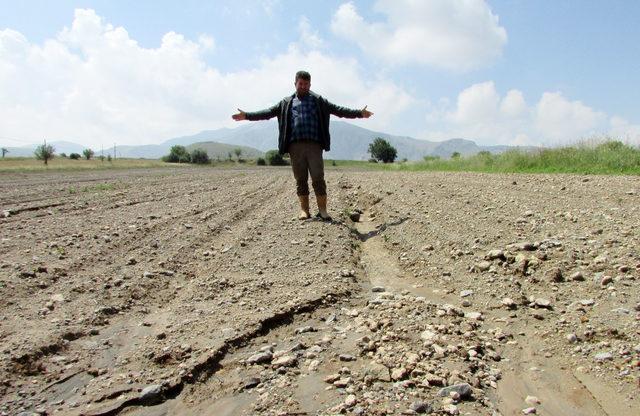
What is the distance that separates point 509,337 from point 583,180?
8.00 m

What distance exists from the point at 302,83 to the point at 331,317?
460 centimetres

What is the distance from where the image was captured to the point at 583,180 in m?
10.1

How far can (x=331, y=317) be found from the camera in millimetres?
3748

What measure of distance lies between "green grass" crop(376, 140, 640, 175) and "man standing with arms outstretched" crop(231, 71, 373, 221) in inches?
318

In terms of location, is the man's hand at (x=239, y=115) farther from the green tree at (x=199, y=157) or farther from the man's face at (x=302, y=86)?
the green tree at (x=199, y=157)

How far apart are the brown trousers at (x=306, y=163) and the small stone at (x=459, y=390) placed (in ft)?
17.2

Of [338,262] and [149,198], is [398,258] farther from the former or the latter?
[149,198]

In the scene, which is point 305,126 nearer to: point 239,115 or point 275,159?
point 239,115

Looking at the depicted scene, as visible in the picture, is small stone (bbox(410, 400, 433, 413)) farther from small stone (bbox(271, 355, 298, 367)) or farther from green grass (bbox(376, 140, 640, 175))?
green grass (bbox(376, 140, 640, 175))

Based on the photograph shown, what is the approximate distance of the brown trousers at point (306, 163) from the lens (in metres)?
7.57

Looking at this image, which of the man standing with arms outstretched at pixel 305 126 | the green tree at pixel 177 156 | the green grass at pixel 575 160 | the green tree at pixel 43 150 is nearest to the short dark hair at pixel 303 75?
the man standing with arms outstretched at pixel 305 126

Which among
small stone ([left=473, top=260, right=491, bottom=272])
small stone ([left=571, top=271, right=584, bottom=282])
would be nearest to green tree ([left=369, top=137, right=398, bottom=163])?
small stone ([left=473, top=260, right=491, bottom=272])

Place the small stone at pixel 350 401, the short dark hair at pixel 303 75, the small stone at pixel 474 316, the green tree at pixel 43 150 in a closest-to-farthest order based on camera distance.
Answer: the small stone at pixel 350 401, the small stone at pixel 474 316, the short dark hair at pixel 303 75, the green tree at pixel 43 150

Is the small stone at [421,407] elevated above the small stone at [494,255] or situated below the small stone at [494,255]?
below
